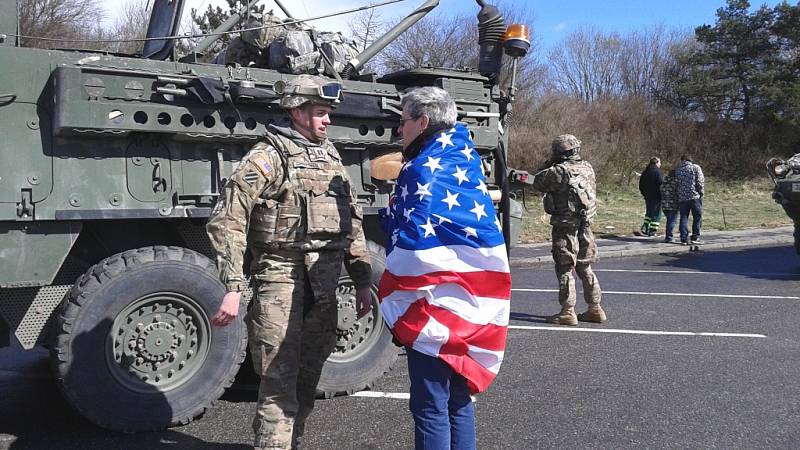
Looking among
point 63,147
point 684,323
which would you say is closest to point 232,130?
point 63,147

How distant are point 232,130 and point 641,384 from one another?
10.5ft

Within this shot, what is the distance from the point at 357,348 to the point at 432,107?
2404mm

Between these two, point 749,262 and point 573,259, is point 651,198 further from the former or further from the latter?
point 573,259

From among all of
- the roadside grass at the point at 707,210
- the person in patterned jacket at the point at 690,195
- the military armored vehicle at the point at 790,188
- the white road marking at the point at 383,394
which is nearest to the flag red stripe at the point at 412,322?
the white road marking at the point at 383,394

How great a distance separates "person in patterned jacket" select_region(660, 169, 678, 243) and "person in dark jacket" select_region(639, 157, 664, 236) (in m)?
0.22

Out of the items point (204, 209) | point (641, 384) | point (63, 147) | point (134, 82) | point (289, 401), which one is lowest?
point (641, 384)

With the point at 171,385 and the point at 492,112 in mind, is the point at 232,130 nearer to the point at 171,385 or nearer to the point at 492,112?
the point at 171,385

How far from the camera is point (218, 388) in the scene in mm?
4629

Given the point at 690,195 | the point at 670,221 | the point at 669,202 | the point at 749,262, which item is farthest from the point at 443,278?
the point at 669,202

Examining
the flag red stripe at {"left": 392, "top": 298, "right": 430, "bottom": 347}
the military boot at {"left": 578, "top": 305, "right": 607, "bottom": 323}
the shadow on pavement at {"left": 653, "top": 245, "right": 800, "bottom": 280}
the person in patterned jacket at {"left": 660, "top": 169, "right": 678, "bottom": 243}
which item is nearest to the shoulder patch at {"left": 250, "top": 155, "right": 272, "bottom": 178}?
the flag red stripe at {"left": 392, "top": 298, "right": 430, "bottom": 347}

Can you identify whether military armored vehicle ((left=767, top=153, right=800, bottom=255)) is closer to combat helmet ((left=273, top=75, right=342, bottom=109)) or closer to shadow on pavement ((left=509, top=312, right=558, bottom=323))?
shadow on pavement ((left=509, top=312, right=558, bottom=323))

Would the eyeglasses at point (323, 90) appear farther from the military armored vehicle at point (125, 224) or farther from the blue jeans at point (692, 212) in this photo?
the blue jeans at point (692, 212)

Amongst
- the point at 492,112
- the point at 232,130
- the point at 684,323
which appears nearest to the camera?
the point at 232,130

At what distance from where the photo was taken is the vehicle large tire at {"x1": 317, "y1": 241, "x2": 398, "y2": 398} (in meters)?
5.10
